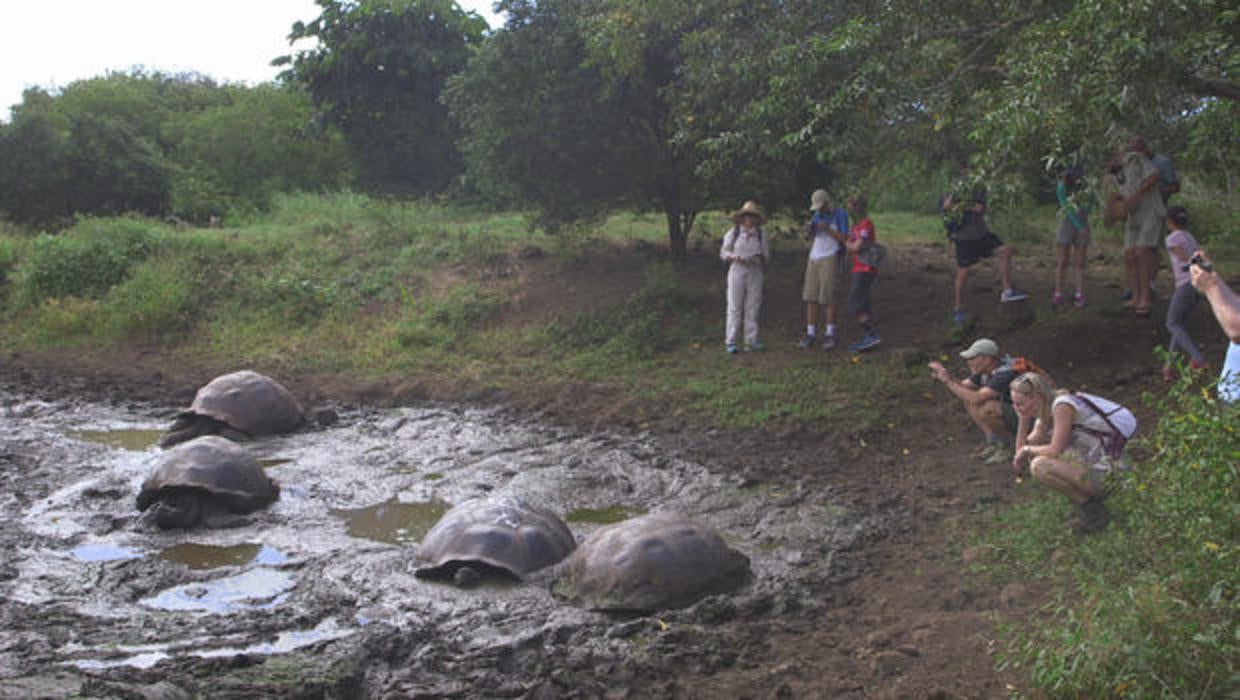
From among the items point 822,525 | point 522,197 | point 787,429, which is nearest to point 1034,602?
point 822,525

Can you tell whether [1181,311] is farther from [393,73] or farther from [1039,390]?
[393,73]

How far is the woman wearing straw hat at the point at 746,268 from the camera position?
10.3 m

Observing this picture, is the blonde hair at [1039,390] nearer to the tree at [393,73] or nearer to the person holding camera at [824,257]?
the person holding camera at [824,257]

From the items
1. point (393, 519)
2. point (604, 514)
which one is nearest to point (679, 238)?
point (604, 514)

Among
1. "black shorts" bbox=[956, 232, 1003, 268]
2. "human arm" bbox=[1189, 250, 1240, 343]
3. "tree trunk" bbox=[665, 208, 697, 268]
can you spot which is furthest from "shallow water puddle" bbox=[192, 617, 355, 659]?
"tree trunk" bbox=[665, 208, 697, 268]

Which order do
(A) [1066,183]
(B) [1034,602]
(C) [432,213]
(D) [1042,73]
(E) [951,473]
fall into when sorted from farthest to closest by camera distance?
(C) [432,213], (A) [1066,183], (E) [951,473], (D) [1042,73], (B) [1034,602]

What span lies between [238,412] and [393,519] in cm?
272

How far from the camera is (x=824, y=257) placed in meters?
10.3

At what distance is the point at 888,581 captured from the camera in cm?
557

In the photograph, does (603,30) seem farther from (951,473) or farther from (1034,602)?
(1034,602)

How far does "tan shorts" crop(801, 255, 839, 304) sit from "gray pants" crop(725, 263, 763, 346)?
1.57ft

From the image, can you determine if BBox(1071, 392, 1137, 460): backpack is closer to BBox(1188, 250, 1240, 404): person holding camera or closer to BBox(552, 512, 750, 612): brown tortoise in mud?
BBox(1188, 250, 1240, 404): person holding camera

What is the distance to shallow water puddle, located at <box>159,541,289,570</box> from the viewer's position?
6.28 m

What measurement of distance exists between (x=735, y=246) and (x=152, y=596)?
20.5ft
